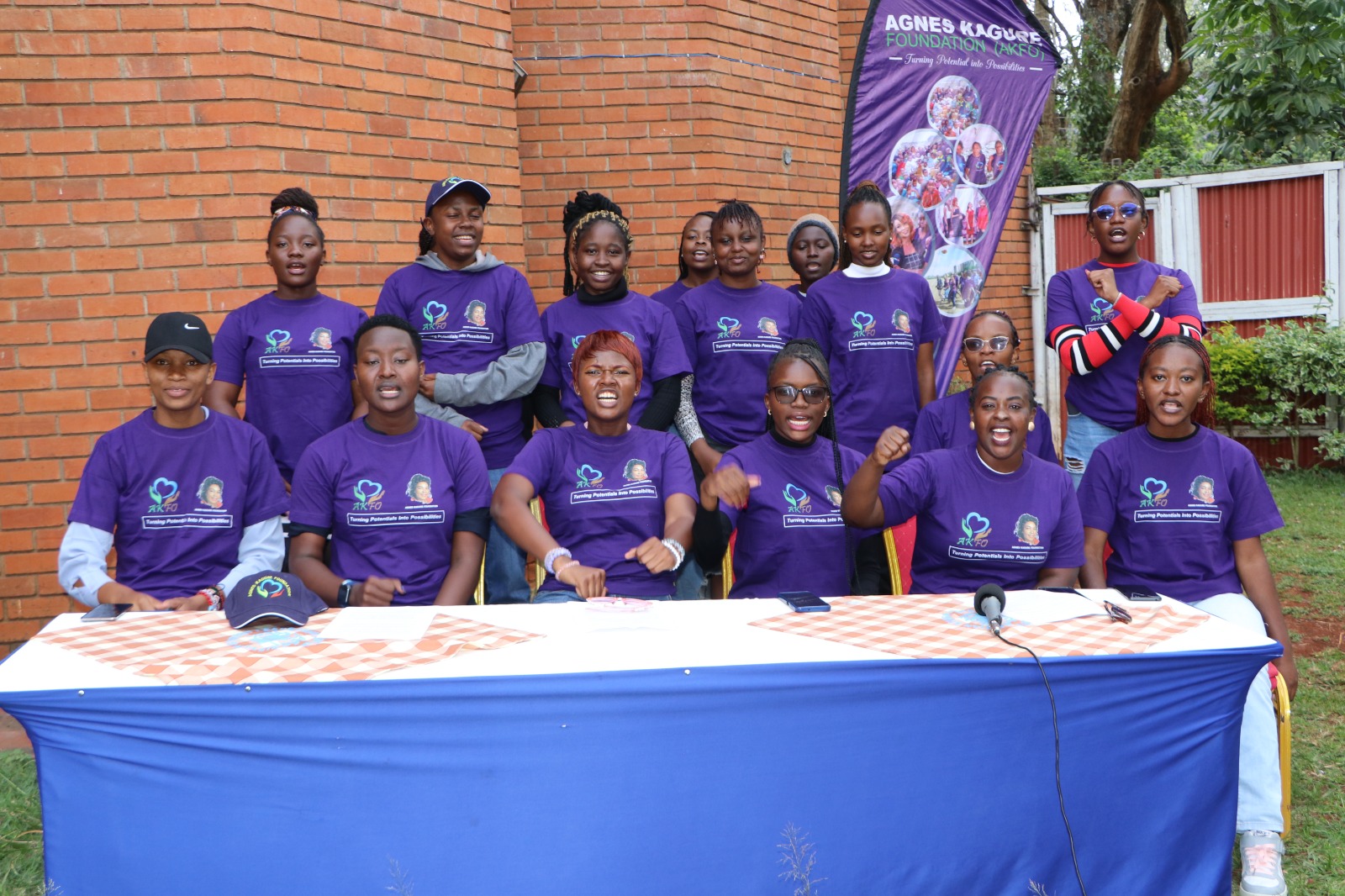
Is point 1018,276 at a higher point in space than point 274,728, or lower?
higher

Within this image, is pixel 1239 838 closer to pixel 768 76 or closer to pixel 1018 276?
pixel 768 76

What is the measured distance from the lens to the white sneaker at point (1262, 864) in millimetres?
3031

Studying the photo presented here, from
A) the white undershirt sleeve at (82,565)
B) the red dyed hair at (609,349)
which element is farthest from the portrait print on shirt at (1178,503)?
the white undershirt sleeve at (82,565)

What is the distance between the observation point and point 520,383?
4305 mm

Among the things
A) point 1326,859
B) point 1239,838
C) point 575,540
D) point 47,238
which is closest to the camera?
point 1239,838

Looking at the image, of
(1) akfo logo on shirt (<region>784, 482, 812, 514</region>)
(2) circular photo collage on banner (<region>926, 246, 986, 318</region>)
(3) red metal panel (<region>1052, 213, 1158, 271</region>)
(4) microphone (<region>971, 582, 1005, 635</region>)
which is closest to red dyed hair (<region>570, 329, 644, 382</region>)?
(1) akfo logo on shirt (<region>784, 482, 812, 514</region>)

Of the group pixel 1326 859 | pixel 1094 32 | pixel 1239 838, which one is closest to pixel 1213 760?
pixel 1239 838

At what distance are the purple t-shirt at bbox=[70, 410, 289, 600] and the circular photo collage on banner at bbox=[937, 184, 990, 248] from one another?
3.73m

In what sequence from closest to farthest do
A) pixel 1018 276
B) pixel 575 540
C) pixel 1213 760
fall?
1. pixel 1213 760
2. pixel 575 540
3. pixel 1018 276

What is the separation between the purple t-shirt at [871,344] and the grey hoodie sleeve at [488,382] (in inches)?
48.3

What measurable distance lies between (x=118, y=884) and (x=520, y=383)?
2308 millimetres

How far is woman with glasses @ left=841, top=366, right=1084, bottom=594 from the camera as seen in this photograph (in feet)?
12.0

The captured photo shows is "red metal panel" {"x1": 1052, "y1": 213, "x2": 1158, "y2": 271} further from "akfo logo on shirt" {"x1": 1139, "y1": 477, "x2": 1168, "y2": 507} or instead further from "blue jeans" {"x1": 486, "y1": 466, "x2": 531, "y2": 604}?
"blue jeans" {"x1": 486, "y1": 466, "x2": 531, "y2": 604}

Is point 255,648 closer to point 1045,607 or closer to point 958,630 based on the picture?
point 958,630
